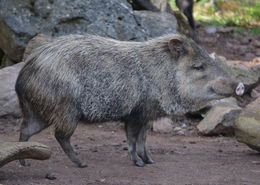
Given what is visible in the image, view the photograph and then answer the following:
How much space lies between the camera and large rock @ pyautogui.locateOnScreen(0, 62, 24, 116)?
7.54 metres

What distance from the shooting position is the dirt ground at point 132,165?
5207 mm

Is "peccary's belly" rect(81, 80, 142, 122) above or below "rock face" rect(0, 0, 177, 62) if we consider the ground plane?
above

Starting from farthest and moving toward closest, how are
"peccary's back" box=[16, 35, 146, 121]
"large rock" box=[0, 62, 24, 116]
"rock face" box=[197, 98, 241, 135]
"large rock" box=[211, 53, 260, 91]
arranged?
"large rock" box=[211, 53, 260, 91] < "large rock" box=[0, 62, 24, 116] < "rock face" box=[197, 98, 241, 135] < "peccary's back" box=[16, 35, 146, 121]

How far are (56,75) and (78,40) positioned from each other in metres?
0.49

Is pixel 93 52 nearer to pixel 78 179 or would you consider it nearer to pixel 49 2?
pixel 78 179

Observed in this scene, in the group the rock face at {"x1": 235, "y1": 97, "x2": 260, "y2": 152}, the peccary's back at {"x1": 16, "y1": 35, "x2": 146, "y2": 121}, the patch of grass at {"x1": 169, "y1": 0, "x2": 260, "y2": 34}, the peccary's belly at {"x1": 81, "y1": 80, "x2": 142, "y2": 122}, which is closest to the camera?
the peccary's back at {"x1": 16, "y1": 35, "x2": 146, "y2": 121}

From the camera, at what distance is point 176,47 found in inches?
233

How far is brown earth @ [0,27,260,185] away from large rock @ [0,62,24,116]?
0.38 ft

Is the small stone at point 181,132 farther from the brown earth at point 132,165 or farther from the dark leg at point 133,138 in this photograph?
the dark leg at point 133,138

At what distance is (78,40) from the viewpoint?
5.85 metres

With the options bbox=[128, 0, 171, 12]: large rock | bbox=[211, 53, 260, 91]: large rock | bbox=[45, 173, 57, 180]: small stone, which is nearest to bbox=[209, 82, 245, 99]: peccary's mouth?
bbox=[45, 173, 57, 180]: small stone

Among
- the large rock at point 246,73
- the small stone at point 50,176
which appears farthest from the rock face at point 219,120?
the small stone at point 50,176

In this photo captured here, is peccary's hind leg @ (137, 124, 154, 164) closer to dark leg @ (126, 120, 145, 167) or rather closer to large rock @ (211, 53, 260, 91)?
dark leg @ (126, 120, 145, 167)

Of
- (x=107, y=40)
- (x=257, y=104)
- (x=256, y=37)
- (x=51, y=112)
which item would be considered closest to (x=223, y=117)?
(x=257, y=104)
